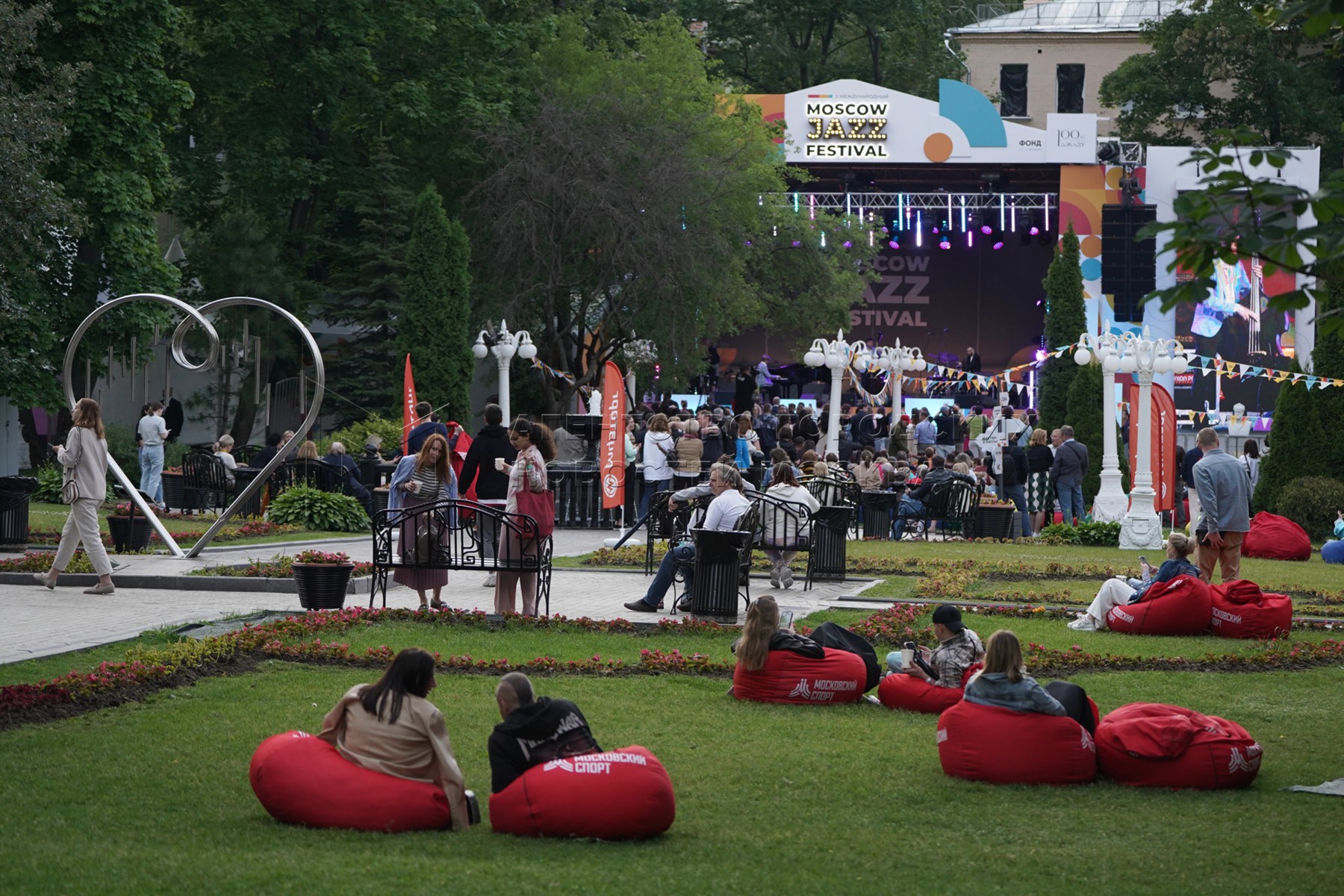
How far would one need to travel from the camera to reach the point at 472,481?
14.6m

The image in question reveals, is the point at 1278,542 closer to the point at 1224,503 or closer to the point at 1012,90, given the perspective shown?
the point at 1224,503

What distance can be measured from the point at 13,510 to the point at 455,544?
7286mm

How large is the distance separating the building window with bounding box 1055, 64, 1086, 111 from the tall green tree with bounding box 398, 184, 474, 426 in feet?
121

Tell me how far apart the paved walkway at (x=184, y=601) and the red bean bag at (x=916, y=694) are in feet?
11.5

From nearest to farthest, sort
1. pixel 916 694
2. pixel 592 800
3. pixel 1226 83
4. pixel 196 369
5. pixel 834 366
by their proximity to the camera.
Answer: pixel 592 800 → pixel 916 694 → pixel 196 369 → pixel 834 366 → pixel 1226 83

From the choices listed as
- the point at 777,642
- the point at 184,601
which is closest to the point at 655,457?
the point at 184,601

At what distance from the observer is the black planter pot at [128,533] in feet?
56.8

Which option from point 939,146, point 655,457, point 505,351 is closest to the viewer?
point 655,457

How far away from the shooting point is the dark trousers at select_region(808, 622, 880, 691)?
9707 millimetres

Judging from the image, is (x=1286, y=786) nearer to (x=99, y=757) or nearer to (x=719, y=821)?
(x=719, y=821)

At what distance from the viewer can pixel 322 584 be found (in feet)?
41.2

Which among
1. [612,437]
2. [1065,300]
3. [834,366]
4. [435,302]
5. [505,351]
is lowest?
[612,437]

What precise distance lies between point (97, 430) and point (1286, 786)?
1030 cm

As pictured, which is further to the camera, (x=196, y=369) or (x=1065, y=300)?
(x=1065, y=300)
